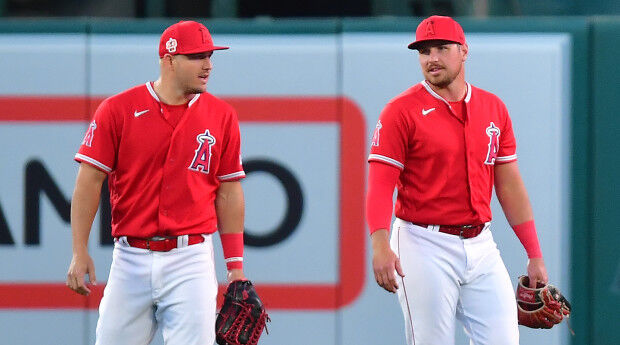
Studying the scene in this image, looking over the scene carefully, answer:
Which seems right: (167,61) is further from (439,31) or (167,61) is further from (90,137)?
(439,31)

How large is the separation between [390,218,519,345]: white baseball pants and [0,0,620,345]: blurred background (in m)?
1.10

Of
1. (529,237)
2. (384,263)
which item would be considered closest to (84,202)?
(384,263)

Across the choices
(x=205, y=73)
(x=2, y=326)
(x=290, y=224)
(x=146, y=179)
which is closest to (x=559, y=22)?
(x=290, y=224)

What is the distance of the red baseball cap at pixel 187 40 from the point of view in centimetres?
379

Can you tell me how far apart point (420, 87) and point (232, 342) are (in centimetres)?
130

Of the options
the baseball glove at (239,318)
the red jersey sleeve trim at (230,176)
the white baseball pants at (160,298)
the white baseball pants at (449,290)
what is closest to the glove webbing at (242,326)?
the baseball glove at (239,318)

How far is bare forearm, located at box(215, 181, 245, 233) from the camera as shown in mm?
3914

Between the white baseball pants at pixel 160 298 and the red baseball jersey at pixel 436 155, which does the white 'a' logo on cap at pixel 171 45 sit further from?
the red baseball jersey at pixel 436 155

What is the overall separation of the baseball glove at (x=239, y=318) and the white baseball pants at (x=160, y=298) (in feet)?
0.32

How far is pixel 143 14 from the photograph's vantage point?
5.44 meters

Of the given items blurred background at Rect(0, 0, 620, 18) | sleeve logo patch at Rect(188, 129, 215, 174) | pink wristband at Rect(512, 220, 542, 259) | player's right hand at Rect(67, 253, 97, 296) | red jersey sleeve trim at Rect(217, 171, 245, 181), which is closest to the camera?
player's right hand at Rect(67, 253, 97, 296)

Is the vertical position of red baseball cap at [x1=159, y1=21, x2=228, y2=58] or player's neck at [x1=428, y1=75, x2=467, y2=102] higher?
red baseball cap at [x1=159, y1=21, x2=228, y2=58]

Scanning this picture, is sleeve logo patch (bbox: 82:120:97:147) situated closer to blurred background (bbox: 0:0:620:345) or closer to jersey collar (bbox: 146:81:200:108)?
jersey collar (bbox: 146:81:200:108)

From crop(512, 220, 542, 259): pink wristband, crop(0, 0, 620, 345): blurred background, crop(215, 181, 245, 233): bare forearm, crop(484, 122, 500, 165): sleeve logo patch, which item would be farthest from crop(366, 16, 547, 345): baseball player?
crop(0, 0, 620, 345): blurred background
